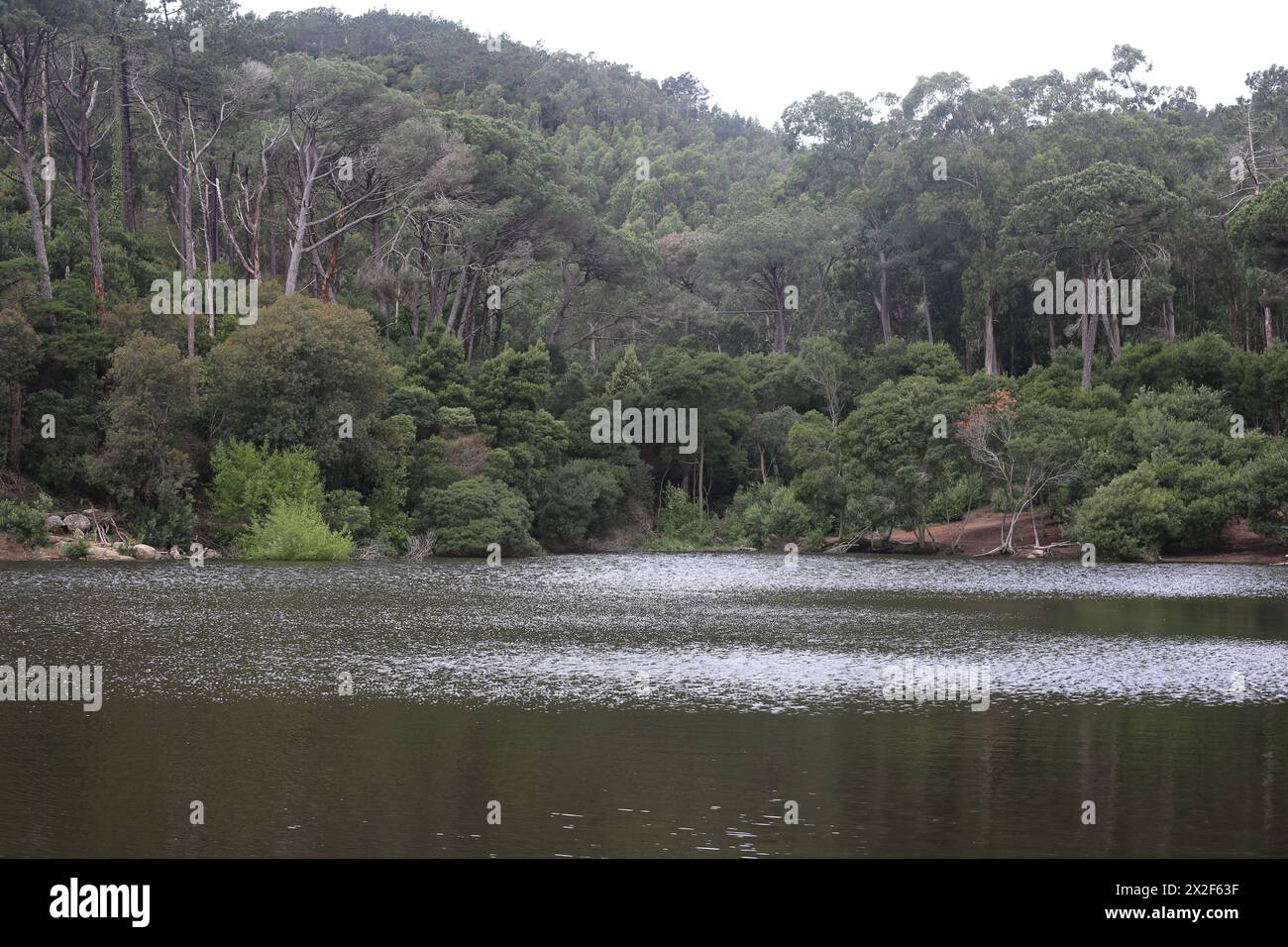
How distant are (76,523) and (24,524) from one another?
200 cm

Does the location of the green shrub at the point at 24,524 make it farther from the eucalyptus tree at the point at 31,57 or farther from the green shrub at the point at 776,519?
the green shrub at the point at 776,519

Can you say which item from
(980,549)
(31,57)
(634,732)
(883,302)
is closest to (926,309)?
(883,302)

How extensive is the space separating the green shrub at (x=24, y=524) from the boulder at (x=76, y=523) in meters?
1.13

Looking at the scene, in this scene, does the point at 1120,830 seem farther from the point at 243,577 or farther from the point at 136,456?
the point at 136,456

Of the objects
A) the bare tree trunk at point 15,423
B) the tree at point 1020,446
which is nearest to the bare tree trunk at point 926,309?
the tree at point 1020,446

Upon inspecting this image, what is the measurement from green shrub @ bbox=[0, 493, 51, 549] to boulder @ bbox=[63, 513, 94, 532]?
1.13 m

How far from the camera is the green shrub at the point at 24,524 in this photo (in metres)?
41.1

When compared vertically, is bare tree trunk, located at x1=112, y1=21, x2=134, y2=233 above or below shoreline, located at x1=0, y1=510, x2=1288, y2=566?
above

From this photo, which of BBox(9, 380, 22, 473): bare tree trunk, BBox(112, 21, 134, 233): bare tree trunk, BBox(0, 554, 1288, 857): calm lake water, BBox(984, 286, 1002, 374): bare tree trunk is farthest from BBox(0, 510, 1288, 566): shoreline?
BBox(112, 21, 134, 233): bare tree trunk

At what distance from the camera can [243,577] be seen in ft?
117

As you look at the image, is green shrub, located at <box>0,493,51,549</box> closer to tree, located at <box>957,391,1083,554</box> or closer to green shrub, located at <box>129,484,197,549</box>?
green shrub, located at <box>129,484,197,549</box>

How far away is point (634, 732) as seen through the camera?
49.0 feet

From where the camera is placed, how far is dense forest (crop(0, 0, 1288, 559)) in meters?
46.4

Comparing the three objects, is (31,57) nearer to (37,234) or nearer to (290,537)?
(37,234)
